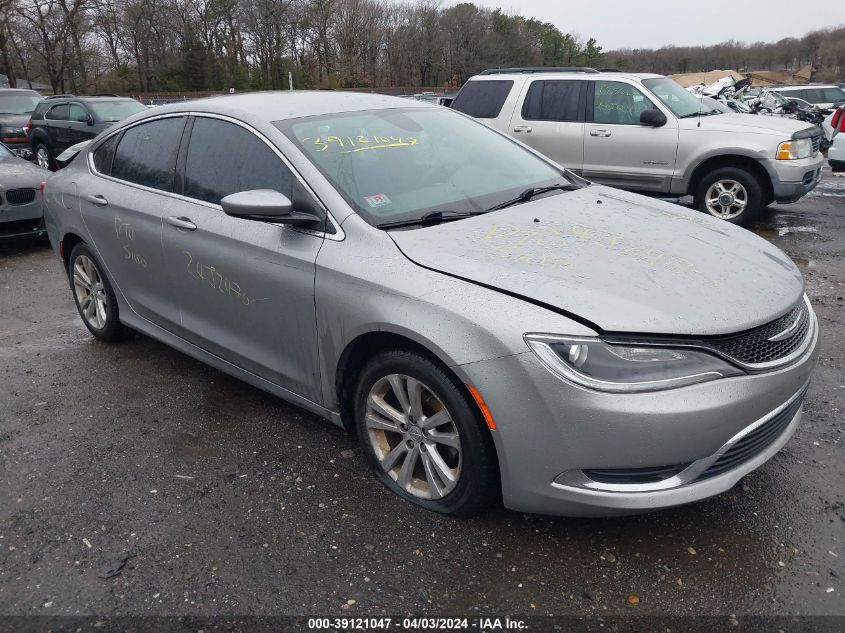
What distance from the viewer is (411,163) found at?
3.46m

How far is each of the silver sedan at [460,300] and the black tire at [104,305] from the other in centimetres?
44

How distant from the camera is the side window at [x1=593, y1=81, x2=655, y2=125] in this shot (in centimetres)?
856

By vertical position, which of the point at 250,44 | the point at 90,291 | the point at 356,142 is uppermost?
the point at 250,44

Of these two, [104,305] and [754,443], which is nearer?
[754,443]

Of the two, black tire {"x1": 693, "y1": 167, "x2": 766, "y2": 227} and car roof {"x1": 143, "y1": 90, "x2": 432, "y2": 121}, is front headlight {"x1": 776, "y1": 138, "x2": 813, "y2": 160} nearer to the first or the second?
black tire {"x1": 693, "y1": 167, "x2": 766, "y2": 227}

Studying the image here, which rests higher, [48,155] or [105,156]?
[105,156]

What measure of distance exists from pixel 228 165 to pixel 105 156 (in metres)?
1.56

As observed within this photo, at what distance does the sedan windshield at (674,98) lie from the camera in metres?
8.53

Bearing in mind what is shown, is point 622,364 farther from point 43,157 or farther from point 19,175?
point 43,157

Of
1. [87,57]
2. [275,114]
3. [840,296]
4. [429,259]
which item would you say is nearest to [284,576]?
[429,259]

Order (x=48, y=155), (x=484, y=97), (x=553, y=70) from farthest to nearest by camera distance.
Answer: (x=48, y=155) < (x=484, y=97) < (x=553, y=70)

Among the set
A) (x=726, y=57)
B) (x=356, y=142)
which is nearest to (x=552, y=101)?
(x=356, y=142)

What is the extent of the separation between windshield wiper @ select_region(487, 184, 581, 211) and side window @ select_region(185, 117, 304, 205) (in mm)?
975

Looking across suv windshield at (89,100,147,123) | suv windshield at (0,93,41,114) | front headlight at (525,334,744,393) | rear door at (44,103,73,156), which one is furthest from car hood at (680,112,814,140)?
suv windshield at (0,93,41,114)
